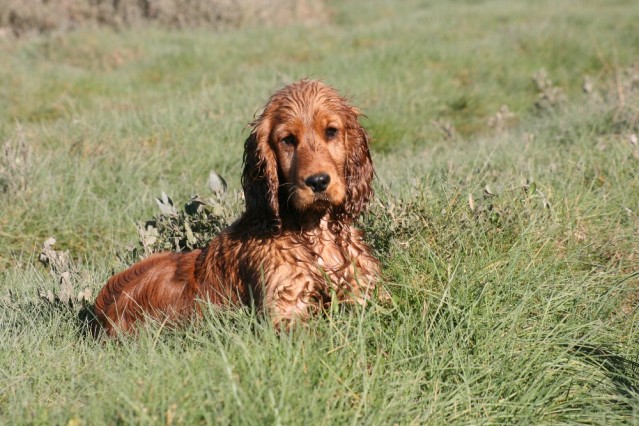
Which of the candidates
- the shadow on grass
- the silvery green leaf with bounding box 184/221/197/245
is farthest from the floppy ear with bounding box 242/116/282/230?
the shadow on grass

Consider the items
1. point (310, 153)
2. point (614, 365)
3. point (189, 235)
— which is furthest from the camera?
point (189, 235)

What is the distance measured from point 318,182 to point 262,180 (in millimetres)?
418

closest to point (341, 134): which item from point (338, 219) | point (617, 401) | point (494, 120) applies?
point (338, 219)

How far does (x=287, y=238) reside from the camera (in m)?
3.62

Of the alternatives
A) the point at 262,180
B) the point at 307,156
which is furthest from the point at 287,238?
the point at 307,156

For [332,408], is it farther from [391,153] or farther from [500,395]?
[391,153]

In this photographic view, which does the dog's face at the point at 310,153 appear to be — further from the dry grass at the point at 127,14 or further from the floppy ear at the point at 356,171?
the dry grass at the point at 127,14

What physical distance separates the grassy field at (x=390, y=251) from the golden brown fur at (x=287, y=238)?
0.53 feet

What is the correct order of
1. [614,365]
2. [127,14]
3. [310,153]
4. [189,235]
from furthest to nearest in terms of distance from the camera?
1. [127,14]
2. [189,235]
3. [310,153]
4. [614,365]

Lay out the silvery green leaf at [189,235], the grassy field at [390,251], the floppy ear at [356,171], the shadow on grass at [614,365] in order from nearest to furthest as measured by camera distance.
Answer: the grassy field at [390,251] → the shadow on grass at [614,365] → the floppy ear at [356,171] → the silvery green leaf at [189,235]

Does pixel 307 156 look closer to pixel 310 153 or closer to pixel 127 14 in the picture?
pixel 310 153

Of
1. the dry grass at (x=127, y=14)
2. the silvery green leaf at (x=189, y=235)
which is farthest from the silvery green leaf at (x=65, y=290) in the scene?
the dry grass at (x=127, y=14)

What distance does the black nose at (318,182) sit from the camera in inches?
132

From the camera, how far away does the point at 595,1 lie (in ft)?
51.5
